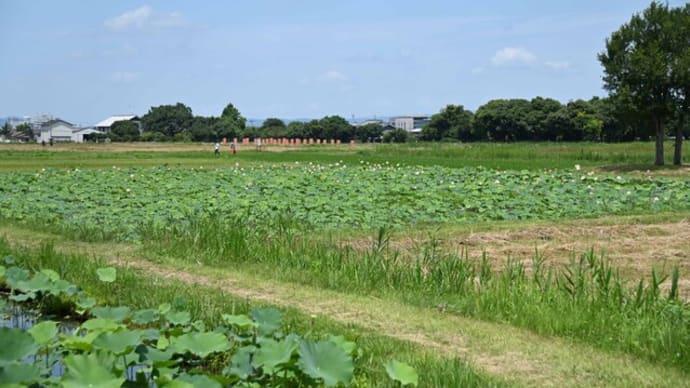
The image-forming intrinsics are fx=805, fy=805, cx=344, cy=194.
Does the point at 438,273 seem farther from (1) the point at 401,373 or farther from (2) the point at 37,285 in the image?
(1) the point at 401,373

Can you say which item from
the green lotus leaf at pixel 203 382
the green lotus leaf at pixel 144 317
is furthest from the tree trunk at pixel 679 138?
the green lotus leaf at pixel 203 382

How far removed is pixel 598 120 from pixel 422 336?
8316 cm

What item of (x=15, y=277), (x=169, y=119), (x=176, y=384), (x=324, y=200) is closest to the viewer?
(x=176, y=384)

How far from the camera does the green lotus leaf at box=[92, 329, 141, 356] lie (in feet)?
15.4

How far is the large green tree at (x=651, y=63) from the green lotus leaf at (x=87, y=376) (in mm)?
34601

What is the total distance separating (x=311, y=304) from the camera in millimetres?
8930

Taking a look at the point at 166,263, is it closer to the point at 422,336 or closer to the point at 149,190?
the point at 422,336

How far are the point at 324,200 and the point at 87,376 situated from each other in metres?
13.7

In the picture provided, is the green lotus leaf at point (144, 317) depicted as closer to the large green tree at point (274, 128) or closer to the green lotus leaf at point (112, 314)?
the green lotus leaf at point (112, 314)

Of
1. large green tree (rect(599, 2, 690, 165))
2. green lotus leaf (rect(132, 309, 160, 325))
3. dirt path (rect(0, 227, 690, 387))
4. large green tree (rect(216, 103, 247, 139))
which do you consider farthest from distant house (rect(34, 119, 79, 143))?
green lotus leaf (rect(132, 309, 160, 325))

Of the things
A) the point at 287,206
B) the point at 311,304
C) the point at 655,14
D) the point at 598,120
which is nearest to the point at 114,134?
the point at 598,120

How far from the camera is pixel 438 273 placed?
9.61 m

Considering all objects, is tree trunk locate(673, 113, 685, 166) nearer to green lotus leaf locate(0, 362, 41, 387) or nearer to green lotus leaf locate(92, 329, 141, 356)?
green lotus leaf locate(92, 329, 141, 356)

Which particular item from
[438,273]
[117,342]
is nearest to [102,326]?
[117,342]
